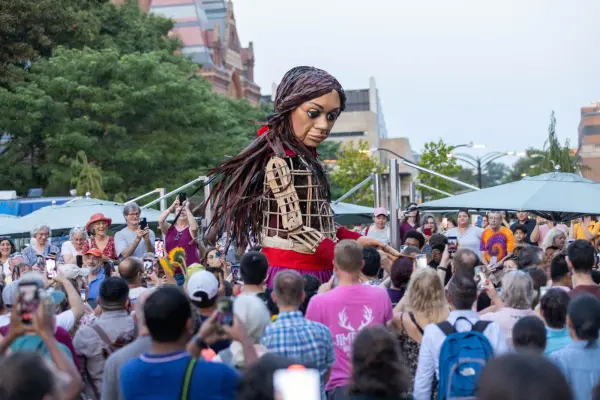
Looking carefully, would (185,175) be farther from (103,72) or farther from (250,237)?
(250,237)

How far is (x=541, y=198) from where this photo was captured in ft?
42.2

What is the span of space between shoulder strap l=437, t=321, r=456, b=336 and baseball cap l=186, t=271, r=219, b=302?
4.15ft

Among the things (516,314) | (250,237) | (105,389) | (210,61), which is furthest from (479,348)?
(210,61)

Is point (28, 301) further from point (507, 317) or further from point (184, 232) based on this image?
point (184, 232)

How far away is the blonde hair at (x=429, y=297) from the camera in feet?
20.3

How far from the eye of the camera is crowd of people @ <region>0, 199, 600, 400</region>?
3842 millimetres

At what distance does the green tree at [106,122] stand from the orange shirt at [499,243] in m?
21.9

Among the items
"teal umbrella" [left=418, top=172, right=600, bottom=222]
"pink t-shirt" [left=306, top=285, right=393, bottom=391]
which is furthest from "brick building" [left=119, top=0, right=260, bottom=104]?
"pink t-shirt" [left=306, top=285, right=393, bottom=391]

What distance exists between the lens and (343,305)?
6.35 meters

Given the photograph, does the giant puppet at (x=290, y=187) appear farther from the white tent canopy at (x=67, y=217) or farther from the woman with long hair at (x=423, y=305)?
the white tent canopy at (x=67, y=217)

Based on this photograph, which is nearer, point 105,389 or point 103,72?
point 105,389

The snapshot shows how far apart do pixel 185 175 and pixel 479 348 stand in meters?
31.4

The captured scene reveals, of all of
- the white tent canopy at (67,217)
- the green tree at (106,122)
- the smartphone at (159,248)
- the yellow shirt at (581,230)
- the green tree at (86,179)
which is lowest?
the smartphone at (159,248)

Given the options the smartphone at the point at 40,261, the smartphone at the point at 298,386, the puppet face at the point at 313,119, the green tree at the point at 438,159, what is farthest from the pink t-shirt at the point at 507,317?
the green tree at the point at 438,159
